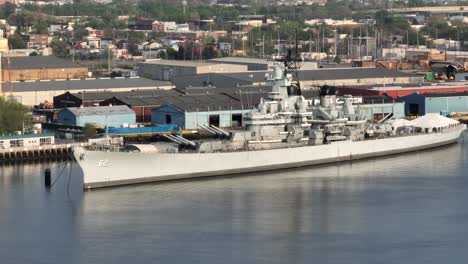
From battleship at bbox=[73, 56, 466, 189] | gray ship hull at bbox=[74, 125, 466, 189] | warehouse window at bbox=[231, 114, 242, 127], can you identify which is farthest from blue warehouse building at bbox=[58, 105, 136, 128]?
gray ship hull at bbox=[74, 125, 466, 189]

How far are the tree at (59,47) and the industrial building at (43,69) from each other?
20.3 ft

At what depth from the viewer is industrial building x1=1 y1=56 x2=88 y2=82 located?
25.3 metres

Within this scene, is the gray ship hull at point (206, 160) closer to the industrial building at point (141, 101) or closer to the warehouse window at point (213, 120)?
the warehouse window at point (213, 120)

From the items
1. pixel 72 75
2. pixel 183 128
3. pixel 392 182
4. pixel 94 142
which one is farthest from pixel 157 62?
pixel 392 182

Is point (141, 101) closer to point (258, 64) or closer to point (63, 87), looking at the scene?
point (63, 87)

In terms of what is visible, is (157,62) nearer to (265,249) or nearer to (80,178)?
(80,178)

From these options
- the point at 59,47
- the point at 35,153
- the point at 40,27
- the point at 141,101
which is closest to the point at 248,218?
the point at 35,153

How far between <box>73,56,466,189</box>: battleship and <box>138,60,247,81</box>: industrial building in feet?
21.5

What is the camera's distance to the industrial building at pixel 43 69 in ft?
82.9

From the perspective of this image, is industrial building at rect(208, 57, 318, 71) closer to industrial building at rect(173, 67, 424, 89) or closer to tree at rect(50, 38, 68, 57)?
industrial building at rect(173, 67, 424, 89)

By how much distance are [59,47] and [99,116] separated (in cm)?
1509

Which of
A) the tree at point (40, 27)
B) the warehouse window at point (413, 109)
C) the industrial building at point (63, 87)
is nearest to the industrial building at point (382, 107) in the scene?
the warehouse window at point (413, 109)

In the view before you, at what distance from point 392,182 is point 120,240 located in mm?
4043

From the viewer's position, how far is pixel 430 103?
2059cm
